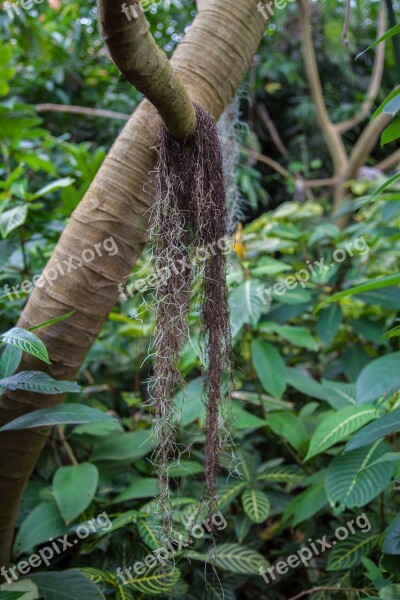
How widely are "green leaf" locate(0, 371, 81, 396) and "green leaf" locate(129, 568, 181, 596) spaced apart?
1.29 feet

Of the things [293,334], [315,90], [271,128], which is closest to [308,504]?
[293,334]

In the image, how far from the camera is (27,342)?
0.83 m

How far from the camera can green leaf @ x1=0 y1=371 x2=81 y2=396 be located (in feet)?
2.87

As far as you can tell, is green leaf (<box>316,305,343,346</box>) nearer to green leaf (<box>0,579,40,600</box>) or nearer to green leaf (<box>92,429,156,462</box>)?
green leaf (<box>92,429,156,462</box>)

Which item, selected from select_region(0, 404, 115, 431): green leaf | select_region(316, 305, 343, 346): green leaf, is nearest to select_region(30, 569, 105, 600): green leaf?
select_region(0, 404, 115, 431): green leaf

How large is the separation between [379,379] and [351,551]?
367 mm

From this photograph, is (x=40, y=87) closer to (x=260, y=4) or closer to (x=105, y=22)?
(x=260, y=4)

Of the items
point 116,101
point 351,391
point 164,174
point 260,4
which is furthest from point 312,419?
point 116,101

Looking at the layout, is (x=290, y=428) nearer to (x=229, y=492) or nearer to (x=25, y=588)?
(x=229, y=492)

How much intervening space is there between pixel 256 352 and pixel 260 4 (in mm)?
775

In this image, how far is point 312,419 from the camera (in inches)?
54.6

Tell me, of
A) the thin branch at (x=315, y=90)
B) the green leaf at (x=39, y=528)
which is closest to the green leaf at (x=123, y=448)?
the green leaf at (x=39, y=528)

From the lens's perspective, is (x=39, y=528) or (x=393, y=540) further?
(x=39, y=528)

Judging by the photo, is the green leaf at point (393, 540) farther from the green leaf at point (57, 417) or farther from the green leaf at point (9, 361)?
the green leaf at point (9, 361)
